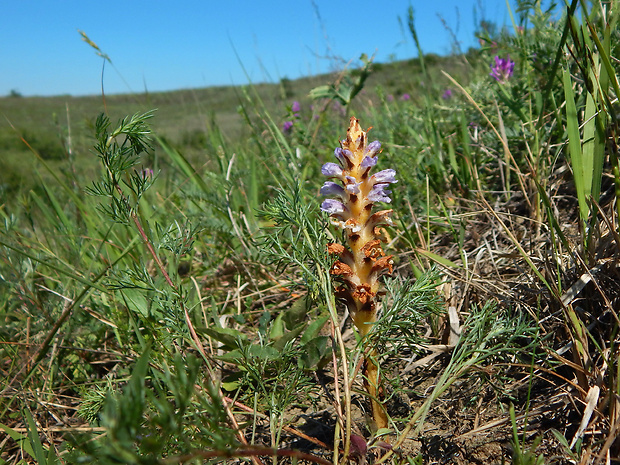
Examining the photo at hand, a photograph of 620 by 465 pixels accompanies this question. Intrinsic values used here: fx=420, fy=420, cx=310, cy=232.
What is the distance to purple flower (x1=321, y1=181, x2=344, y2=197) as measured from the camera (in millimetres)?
1280

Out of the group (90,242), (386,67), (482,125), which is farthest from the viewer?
(386,67)

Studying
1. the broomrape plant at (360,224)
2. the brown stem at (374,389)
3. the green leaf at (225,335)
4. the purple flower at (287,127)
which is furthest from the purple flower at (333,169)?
the purple flower at (287,127)

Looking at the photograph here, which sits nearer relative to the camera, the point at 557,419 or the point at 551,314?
the point at 557,419

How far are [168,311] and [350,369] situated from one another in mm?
622

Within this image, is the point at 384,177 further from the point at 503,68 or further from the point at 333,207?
the point at 503,68

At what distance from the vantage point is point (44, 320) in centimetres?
203

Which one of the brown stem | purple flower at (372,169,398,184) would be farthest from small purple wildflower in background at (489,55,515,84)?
the brown stem

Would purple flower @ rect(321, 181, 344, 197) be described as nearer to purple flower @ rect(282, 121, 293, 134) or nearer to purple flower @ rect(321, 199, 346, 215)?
purple flower @ rect(321, 199, 346, 215)

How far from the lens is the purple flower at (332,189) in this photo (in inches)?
50.4

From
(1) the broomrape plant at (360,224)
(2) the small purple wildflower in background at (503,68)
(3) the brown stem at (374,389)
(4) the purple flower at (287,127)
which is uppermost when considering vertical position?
(2) the small purple wildflower in background at (503,68)

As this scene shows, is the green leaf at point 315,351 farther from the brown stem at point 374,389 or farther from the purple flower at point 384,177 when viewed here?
the purple flower at point 384,177

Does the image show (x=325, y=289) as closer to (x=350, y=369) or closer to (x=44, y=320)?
(x=350, y=369)

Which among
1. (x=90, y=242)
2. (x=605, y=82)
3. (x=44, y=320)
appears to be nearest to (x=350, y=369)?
(x=605, y=82)

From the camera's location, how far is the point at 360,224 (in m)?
1.26
